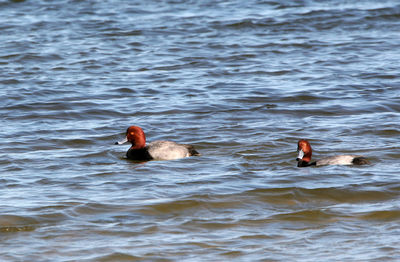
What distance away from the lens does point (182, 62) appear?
18016 millimetres

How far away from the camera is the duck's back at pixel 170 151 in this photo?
10.6 m

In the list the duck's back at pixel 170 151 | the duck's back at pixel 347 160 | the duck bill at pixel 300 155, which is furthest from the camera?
the duck's back at pixel 170 151

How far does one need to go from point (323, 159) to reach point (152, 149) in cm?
238

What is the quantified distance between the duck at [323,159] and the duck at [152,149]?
1.44m

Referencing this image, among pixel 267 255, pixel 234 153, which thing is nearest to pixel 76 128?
pixel 234 153

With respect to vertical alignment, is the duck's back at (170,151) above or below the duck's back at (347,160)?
above

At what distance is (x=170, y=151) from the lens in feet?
34.8

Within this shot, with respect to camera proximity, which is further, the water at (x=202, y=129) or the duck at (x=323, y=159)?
the duck at (x=323, y=159)

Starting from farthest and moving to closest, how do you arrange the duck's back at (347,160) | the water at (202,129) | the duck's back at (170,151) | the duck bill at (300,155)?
the duck's back at (170,151) < the duck bill at (300,155) < the duck's back at (347,160) < the water at (202,129)

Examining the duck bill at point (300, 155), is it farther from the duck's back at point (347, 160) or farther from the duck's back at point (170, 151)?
the duck's back at point (170, 151)

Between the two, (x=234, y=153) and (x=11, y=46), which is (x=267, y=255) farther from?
(x=11, y=46)

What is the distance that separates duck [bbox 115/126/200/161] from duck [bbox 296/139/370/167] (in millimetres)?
1441

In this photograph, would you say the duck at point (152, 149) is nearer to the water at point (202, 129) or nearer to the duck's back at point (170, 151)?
the duck's back at point (170, 151)

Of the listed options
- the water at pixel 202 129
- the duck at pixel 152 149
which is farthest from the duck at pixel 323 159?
the duck at pixel 152 149
